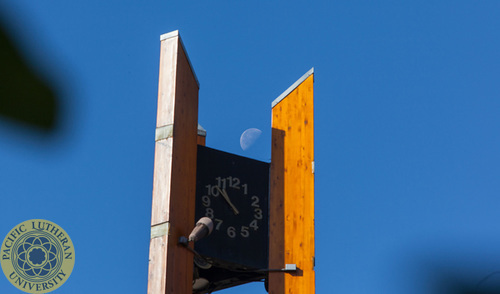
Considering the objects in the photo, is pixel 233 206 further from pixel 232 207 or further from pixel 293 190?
pixel 293 190

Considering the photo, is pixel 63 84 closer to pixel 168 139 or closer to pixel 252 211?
pixel 168 139

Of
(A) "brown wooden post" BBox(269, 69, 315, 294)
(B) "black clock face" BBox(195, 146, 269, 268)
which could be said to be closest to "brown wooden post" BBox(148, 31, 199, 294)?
(B) "black clock face" BBox(195, 146, 269, 268)

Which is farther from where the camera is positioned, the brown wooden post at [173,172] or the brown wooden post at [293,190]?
the brown wooden post at [293,190]

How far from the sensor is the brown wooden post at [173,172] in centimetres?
564

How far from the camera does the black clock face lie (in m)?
6.65

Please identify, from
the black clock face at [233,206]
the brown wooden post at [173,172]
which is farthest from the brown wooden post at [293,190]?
the brown wooden post at [173,172]

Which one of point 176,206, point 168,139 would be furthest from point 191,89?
point 176,206

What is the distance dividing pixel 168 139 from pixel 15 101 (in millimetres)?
5701

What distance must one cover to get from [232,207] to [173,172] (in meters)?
1.09

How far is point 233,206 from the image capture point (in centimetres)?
687

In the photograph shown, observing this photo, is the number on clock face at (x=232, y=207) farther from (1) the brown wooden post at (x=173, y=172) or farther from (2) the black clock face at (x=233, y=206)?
(1) the brown wooden post at (x=173, y=172)

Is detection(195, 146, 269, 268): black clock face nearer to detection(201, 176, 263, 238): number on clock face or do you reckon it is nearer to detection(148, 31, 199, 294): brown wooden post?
detection(201, 176, 263, 238): number on clock face

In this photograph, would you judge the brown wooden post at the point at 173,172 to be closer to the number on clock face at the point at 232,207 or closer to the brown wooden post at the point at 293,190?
the number on clock face at the point at 232,207

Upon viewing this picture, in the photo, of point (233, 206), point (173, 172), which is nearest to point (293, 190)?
point (233, 206)
